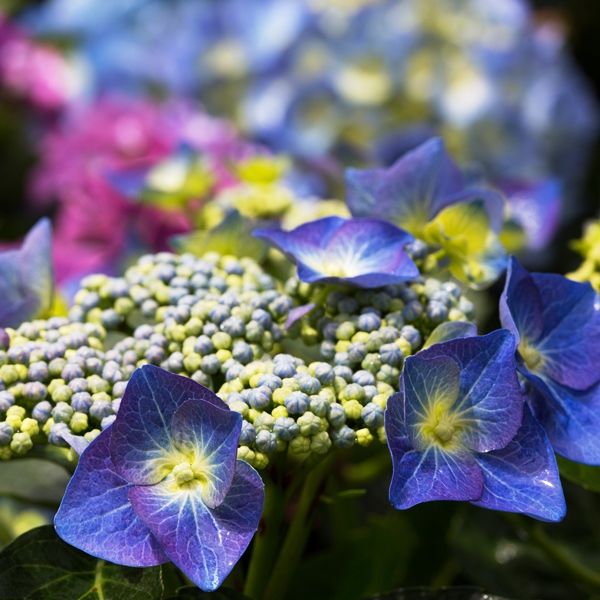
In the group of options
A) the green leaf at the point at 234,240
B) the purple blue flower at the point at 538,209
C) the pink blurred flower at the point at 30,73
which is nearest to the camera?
the green leaf at the point at 234,240

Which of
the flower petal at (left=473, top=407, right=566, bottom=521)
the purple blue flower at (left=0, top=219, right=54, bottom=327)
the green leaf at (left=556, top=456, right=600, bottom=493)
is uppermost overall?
the flower petal at (left=473, top=407, right=566, bottom=521)

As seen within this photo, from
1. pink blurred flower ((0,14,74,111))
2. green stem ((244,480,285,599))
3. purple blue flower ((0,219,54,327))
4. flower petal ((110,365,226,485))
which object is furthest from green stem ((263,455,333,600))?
pink blurred flower ((0,14,74,111))

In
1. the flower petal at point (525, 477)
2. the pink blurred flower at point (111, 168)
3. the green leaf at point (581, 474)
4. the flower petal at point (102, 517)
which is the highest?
the flower petal at point (525, 477)

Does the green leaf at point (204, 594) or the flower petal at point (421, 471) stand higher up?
the flower petal at point (421, 471)

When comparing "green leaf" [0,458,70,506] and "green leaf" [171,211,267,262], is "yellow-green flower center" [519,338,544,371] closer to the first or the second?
"green leaf" [171,211,267,262]

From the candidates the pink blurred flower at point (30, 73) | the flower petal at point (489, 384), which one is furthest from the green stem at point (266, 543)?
the pink blurred flower at point (30, 73)

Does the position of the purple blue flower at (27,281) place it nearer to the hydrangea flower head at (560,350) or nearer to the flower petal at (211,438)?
the flower petal at (211,438)

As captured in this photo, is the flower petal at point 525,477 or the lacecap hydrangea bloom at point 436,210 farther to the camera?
the lacecap hydrangea bloom at point 436,210
